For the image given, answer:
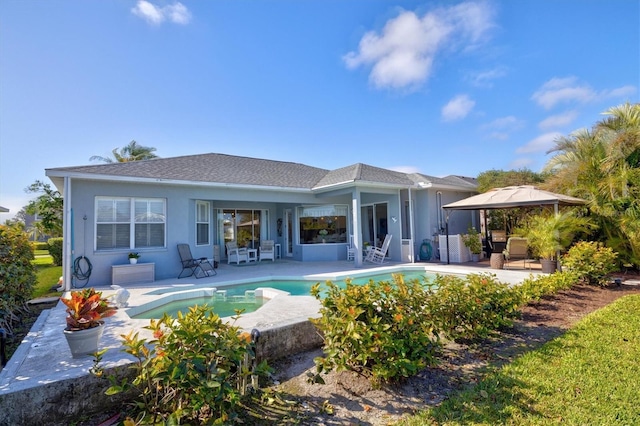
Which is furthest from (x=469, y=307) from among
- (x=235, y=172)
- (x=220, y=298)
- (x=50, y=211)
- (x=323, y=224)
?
(x=50, y=211)

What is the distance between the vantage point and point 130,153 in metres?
28.2

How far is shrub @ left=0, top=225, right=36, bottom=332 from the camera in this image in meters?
5.70

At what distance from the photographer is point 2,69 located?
7652 millimetres

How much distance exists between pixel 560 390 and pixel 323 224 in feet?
43.2

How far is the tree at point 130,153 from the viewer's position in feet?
89.9

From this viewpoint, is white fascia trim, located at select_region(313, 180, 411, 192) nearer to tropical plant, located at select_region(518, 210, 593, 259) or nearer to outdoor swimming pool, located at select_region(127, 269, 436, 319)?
outdoor swimming pool, located at select_region(127, 269, 436, 319)

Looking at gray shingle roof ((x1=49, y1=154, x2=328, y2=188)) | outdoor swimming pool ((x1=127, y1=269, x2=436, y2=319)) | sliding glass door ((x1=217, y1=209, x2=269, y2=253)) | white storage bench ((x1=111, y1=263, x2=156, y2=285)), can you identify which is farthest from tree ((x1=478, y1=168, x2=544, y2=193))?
white storage bench ((x1=111, y1=263, x2=156, y2=285))

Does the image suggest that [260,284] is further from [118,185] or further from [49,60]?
[49,60]

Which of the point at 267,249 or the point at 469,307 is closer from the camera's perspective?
the point at 469,307

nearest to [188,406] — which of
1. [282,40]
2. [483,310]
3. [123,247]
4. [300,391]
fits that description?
[300,391]

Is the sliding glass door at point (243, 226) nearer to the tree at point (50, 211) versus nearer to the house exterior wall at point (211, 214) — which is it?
the house exterior wall at point (211, 214)

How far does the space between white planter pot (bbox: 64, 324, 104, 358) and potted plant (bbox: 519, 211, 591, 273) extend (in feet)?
38.8

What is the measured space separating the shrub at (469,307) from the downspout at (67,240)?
406 inches

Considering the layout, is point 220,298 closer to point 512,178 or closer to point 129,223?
point 129,223
